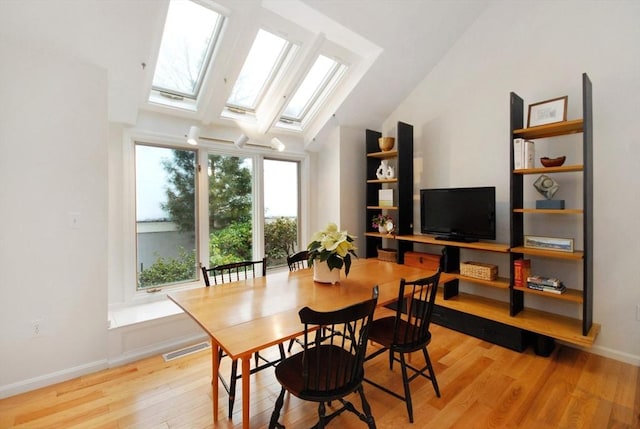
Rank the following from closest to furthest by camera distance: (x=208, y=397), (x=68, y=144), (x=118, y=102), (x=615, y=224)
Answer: (x=208, y=397) < (x=68, y=144) < (x=615, y=224) < (x=118, y=102)

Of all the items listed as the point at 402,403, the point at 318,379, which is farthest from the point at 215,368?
the point at 402,403

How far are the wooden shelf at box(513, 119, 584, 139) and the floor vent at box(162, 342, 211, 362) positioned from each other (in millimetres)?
3502

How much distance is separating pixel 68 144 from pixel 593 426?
4057 mm

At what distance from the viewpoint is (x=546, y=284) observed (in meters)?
2.61

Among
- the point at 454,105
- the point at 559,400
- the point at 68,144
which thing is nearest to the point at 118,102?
the point at 68,144

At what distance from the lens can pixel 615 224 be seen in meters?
2.52

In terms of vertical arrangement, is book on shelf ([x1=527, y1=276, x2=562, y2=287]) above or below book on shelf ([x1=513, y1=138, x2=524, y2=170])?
below

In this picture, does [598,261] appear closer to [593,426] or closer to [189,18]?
[593,426]

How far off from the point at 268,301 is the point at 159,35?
7.18ft

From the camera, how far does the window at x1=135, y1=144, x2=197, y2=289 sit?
3133 millimetres

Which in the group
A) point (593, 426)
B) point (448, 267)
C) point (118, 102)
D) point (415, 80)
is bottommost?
point (593, 426)

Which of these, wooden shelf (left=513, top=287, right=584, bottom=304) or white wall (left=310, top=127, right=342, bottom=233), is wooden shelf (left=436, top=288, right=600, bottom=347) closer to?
wooden shelf (left=513, top=287, right=584, bottom=304)

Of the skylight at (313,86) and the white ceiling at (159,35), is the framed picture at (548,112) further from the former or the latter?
the skylight at (313,86)

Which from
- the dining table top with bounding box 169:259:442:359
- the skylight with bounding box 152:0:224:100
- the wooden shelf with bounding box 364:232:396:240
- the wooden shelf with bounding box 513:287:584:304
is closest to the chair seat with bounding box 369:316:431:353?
the dining table top with bounding box 169:259:442:359
